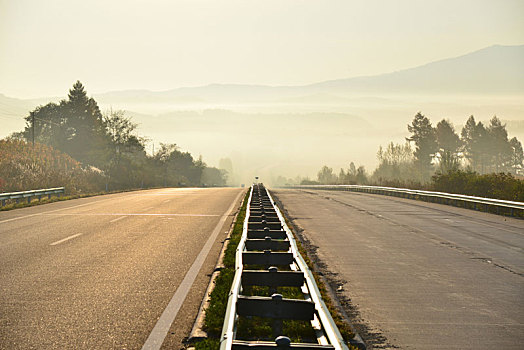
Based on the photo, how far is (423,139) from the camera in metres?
124

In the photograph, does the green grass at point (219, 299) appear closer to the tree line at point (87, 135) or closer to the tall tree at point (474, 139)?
the tree line at point (87, 135)

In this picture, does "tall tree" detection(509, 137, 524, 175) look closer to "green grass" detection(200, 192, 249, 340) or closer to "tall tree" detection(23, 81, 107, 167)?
"tall tree" detection(23, 81, 107, 167)

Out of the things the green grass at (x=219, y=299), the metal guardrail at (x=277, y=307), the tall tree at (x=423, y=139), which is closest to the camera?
the metal guardrail at (x=277, y=307)

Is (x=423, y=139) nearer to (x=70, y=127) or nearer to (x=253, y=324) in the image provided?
(x=70, y=127)

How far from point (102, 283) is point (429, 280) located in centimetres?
518

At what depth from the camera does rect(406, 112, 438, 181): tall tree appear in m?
123

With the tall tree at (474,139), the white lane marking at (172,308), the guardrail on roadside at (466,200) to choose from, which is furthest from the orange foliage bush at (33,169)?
the tall tree at (474,139)

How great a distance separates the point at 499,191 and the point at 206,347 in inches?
999

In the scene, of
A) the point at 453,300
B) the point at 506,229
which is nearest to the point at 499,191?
the point at 506,229

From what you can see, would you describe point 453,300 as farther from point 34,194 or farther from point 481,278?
point 34,194

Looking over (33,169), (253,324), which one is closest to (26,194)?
(33,169)

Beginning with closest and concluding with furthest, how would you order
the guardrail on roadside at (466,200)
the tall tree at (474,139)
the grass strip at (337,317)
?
the grass strip at (337,317) → the guardrail on roadside at (466,200) → the tall tree at (474,139)

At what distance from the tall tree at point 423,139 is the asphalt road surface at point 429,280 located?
112 metres

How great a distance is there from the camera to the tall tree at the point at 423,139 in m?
123
